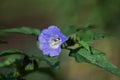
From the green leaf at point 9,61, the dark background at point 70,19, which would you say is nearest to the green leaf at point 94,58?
the green leaf at point 9,61

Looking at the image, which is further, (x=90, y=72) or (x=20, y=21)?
(x=20, y=21)

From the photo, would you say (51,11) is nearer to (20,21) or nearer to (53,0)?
(53,0)

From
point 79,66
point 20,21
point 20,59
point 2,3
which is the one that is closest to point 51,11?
point 20,21

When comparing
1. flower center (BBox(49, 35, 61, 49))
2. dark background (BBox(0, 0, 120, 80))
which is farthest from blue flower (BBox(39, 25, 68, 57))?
dark background (BBox(0, 0, 120, 80))

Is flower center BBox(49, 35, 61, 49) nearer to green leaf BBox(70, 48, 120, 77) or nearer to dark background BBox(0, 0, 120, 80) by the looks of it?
green leaf BBox(70, 48, 120, 77)

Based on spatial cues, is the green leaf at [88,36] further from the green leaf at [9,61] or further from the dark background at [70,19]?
the dark background at [70,19]

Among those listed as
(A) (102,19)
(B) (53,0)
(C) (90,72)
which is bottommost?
(C) (90,72)

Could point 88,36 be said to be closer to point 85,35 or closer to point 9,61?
point 85,35
